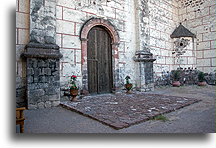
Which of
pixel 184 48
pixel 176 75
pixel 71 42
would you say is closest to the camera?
pixel 71 42

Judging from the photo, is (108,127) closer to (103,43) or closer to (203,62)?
(103,43)

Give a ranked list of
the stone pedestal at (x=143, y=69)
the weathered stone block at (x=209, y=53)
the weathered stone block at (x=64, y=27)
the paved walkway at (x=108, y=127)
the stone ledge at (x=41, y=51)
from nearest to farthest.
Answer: the paved walkway at (x=108, y=127) < the stone ledge at (x=41, y=51) < the weathered stone block at (x=64, y=27) < the stone pedestal at (x=143, y=69) < the weathered stone block at (x=209, y=53)

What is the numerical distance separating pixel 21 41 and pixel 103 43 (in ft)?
8.90

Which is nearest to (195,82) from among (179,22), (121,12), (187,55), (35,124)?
(187,55)

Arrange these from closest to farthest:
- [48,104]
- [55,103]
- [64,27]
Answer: [48,104], [55,103], [64,27]

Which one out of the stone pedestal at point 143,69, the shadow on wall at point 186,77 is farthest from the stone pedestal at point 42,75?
the shadow on wall at point 186,77

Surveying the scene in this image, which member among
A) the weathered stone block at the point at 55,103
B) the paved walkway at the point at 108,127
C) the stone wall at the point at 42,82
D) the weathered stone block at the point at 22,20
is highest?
the weathered stone block at the point at 22,20

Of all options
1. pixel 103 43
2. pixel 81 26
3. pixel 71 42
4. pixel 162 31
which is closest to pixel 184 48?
pixel 162 31

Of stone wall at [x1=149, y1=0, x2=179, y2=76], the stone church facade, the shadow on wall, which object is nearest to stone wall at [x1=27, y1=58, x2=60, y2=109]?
the stone church facade

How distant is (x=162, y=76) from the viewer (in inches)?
299

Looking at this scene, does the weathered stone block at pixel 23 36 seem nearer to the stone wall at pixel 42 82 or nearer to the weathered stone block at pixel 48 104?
the stone wall at pixel 42 82

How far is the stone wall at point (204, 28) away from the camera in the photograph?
24.4ft

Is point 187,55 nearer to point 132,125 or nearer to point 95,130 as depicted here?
point 132,125

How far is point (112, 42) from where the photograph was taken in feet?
18.0
